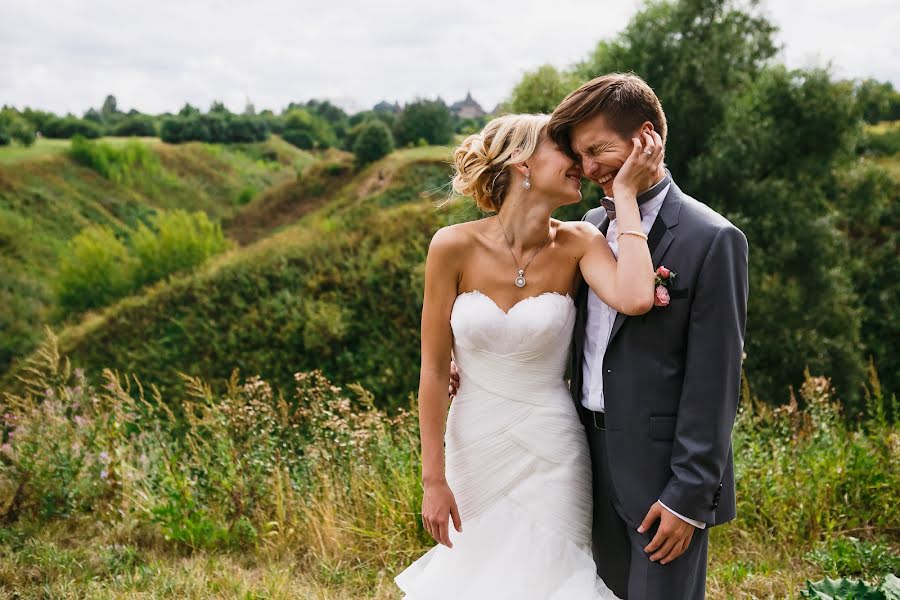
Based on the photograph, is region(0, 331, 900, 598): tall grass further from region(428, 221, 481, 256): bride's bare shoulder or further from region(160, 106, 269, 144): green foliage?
region(160, 106, 269, 144): green foliage

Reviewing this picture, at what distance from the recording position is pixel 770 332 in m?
15.5

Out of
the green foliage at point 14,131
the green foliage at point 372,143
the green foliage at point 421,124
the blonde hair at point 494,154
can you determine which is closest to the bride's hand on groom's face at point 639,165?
the blonde hair at point 494,154

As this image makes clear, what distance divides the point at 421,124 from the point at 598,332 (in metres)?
35.3

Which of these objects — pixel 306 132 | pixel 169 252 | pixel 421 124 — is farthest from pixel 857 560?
pixel 306 132

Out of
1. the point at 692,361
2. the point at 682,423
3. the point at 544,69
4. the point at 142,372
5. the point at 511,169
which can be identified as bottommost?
the point at 142,372

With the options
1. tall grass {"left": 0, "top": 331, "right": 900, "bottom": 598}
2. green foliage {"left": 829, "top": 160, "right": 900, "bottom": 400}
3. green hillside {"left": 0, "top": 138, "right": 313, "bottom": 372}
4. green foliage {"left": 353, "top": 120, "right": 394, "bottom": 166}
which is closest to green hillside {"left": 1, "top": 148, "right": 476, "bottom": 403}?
green hillside {"left": 0, "top": 138, "right": 313, "bottom": 372}

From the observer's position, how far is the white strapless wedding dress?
8.60ft

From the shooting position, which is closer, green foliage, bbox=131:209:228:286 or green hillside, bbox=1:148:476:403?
green hillside, bbox=1:148:476:403

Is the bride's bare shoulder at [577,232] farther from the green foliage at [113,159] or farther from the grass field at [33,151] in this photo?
the green foliage at [113,159]

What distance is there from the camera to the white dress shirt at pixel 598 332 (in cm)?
250

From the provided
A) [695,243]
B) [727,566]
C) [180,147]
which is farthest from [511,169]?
[180,147]

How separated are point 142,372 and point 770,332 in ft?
48.9

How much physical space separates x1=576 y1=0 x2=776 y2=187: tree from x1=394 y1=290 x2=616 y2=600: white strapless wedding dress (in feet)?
46.7

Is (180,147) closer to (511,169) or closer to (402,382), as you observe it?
(402,382)
